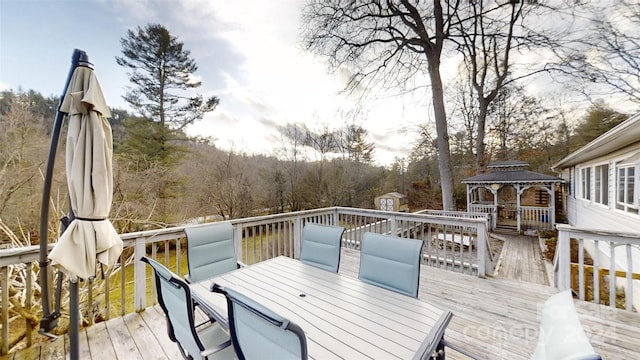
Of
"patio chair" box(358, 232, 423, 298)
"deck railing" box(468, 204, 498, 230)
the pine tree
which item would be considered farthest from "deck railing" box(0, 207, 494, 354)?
"deck railing" box(468, 204, 498, 230)

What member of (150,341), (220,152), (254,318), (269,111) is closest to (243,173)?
(220,152)

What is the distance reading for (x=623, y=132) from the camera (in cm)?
382

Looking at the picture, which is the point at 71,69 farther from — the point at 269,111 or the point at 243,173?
the point at 269,111

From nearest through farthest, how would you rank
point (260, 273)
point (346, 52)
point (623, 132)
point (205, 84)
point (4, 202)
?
point (260, 273) < point (623, 132) < point (4, 202) < point (346, 52) < point (205, 84)

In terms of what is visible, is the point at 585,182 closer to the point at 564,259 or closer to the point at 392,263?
the point at 564,259

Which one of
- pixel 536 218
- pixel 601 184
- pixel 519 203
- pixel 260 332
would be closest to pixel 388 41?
pixel 601 184

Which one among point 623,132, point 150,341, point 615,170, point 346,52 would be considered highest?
point 346,52

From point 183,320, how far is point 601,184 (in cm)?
1035

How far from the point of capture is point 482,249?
3.91 m

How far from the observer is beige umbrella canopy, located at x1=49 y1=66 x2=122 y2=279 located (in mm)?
1627

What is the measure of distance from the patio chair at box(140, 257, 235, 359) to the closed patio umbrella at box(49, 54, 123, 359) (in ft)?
1.12

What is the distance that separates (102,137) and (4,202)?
21.5 feet

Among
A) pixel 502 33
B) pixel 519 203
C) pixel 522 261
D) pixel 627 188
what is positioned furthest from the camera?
pixel 519 203

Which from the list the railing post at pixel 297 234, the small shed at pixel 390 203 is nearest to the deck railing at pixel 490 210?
the small shed at pixel 390 203
